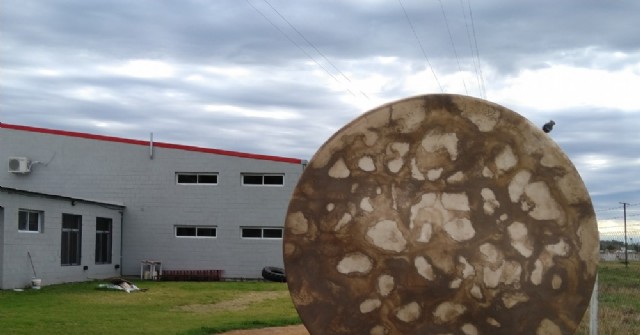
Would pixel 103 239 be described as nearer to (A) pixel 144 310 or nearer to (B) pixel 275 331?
(A) pixel 144 310

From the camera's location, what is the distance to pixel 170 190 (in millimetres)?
30859

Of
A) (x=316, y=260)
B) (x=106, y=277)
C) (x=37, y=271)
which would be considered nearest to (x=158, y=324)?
(x=316, y=260)

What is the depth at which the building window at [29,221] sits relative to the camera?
23188 mm

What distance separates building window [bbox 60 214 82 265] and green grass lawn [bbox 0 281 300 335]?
4.53 feet

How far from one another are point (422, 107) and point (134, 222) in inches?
1008

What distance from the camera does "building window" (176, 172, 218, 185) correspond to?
102ft

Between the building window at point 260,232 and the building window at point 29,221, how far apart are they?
8399 mm

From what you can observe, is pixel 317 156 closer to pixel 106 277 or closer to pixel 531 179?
pixel 531 179

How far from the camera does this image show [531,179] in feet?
21.2

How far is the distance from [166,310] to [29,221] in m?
8.30

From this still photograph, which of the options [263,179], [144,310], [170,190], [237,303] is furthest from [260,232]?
[144,310]

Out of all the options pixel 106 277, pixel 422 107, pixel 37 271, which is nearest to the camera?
pixel 422 107

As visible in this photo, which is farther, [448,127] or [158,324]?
[158,324]

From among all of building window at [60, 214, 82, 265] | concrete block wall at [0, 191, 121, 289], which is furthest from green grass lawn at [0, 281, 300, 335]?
building window at [60, 214, 82, 265]
